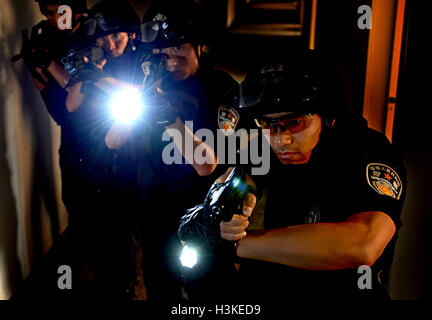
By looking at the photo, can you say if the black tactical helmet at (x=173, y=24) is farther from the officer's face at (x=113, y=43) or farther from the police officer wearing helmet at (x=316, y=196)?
the police officer wearing helmet at (x=316, y=196)

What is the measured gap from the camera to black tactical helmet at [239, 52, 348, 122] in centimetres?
111

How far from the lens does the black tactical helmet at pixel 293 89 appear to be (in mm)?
1113

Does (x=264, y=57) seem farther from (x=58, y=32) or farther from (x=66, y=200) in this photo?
(x=66, y=200)

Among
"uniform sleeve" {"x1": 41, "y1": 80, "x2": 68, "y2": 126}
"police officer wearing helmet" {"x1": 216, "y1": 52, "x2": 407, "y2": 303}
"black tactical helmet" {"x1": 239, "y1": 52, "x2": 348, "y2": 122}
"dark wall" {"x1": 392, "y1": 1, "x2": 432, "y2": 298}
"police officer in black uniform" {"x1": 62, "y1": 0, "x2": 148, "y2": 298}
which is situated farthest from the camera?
"uniform sleeve" {"x1": 41, "y1": 80, "x2": 68, "y2": 126}

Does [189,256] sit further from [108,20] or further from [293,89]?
[108,20]

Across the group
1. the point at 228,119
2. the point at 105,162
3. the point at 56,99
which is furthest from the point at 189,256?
the point at 56,99

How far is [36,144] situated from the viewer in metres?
2.77

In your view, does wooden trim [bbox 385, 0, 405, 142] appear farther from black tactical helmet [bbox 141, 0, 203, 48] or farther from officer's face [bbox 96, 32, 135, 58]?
officer's face [bbox 96, 32, 135, 58]

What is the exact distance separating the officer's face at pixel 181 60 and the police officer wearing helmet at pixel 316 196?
75 centimetres

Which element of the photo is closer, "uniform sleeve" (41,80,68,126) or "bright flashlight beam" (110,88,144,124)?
"bright flashlight beam" (110,88,144,124)

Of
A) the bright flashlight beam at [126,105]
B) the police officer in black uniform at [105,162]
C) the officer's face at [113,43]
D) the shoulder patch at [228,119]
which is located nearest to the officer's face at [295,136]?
the shoulder patch at [228,119]

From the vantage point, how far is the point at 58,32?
7.32ft

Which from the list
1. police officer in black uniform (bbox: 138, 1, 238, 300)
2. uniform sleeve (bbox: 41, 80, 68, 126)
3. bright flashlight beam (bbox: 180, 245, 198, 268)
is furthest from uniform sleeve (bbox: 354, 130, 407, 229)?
uniform sleeve (bbox: 41, 80, 68, 126)

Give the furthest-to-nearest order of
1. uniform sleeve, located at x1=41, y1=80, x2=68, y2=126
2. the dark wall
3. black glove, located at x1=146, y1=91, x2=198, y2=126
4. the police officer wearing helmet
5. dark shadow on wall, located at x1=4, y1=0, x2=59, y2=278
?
dark shadow on wall, located at x1=4, y1=0, x2=59, y2=278 < uniform sleeve, located at x1=41, y1=80, x2=68, y2=126 < black glove, located at x1=146, y1=91, x2=198, y2=126 < the dark wall < the police officer wearing helmet
